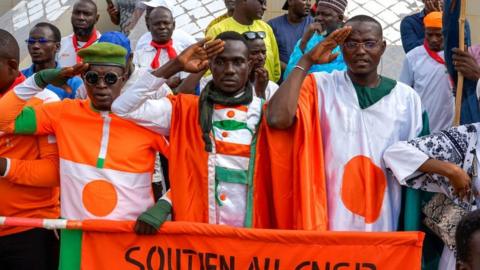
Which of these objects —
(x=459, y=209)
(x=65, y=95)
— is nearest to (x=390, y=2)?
(x=65, y=95)

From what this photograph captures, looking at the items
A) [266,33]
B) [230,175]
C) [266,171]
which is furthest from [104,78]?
[266,33]

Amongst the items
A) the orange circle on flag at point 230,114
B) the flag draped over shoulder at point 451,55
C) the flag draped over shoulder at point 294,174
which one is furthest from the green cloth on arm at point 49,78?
the flag draped over shoulder at point 451,55

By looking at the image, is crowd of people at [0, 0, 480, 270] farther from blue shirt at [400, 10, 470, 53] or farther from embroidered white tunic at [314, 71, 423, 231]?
blue shirt at [400, 10, 470, 53]

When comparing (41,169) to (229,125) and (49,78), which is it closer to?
(49,78)

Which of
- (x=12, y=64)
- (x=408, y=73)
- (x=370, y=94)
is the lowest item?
(x=370, y=94)

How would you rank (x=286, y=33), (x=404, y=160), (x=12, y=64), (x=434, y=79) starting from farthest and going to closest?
(x=286, y=33) → (x=434, y=79) → (x=12, y=64) → (x=404, y=160)

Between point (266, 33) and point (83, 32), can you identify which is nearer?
point (266, 33)

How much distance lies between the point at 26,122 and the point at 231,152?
1173mm

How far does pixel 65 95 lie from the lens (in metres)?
5.43

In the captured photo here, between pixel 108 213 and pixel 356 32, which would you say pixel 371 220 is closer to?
pixel 356 32

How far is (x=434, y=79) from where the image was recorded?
21.2 ft

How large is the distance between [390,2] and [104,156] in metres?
7.44

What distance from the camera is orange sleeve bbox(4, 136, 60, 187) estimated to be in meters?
4.35

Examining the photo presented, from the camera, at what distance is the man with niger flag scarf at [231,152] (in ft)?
13.8
